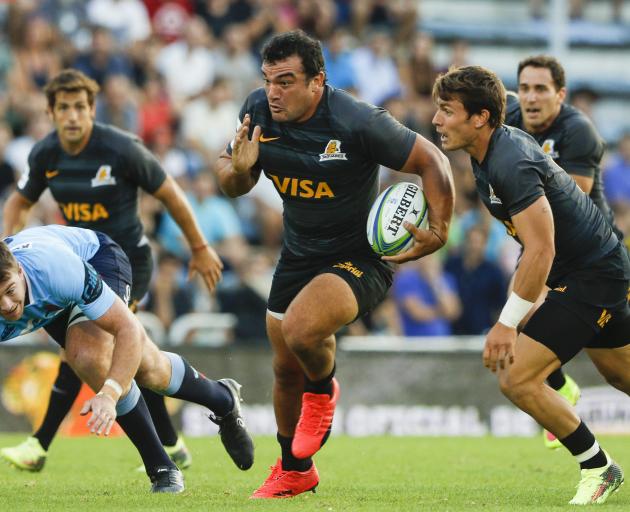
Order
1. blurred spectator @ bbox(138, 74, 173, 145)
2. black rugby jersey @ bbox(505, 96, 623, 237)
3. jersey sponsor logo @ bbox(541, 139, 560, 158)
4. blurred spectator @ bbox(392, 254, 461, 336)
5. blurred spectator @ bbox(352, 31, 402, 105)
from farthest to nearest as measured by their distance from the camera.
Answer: blurred spectator @ bbox(352, 31, 402, 105) → blurred spectator @ bbox(138, 74, 173, 145) → blurred spectator @ bbox(392, 254, 461, 336) → jersey sponsor logo @ bbox(541, 139, 560, 158) → black rugby jersey @ bbox(505, 96, 623, 237)

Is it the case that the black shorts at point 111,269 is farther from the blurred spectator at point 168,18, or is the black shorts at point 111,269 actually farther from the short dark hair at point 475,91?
the blurred spectator at point 168,18

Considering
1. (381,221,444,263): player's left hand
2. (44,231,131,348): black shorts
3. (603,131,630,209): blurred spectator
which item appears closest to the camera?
(381,221,444,263): player's left hand

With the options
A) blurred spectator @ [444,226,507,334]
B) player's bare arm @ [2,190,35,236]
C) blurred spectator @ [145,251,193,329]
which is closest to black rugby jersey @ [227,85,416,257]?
player's bare arm @ [2,190,35,236]

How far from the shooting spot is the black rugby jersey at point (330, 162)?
7.02m

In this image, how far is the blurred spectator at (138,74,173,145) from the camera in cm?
1554

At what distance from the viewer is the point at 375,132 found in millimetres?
6977

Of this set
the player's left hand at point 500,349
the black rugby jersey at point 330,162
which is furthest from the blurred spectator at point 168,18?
the player's left hand at point 500,349

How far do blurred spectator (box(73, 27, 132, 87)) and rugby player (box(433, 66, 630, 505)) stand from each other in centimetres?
927

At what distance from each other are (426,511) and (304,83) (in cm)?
248

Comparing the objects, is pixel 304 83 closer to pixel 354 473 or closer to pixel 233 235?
pixel 354 473

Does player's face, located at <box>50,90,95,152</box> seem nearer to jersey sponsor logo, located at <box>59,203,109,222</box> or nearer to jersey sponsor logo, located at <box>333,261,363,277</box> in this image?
jersey sponsor logo, located at <box>59,203,109,222</box>

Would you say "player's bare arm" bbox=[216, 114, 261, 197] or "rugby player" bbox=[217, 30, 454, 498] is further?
"player's bare arm" bbox=[216, 114, 261, 197]

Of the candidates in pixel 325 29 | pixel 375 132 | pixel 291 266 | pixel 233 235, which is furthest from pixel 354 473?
pixel 325 29

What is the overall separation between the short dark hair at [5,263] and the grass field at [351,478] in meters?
1.29
